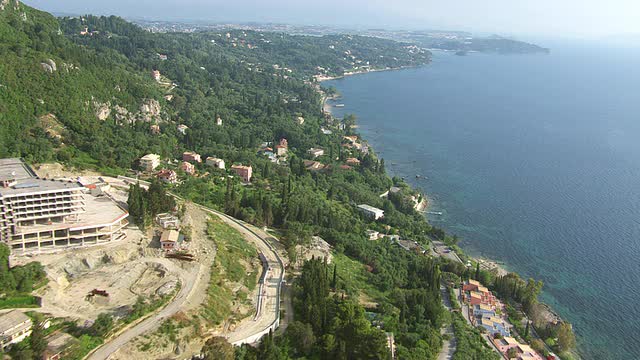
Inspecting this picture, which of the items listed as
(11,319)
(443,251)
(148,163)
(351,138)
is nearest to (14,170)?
(11,319)

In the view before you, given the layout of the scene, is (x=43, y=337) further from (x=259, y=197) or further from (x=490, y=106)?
(x=490, y=106)

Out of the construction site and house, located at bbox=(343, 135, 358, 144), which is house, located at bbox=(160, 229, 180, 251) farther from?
house, located at bbox=(343, 135, 358, 144)

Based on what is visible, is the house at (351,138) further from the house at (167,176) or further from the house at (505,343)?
the house at (505,343)

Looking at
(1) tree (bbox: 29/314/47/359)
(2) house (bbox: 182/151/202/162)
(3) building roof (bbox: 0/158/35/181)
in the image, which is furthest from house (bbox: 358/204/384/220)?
(1) tree (bbox: 29/314/47/359)

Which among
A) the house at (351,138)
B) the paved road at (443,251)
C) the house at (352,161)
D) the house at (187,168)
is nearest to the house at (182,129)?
the house at (187,168)

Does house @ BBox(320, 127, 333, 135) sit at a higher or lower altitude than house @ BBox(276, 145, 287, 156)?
lower

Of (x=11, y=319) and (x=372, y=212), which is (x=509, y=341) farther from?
(x=11, y=319)
